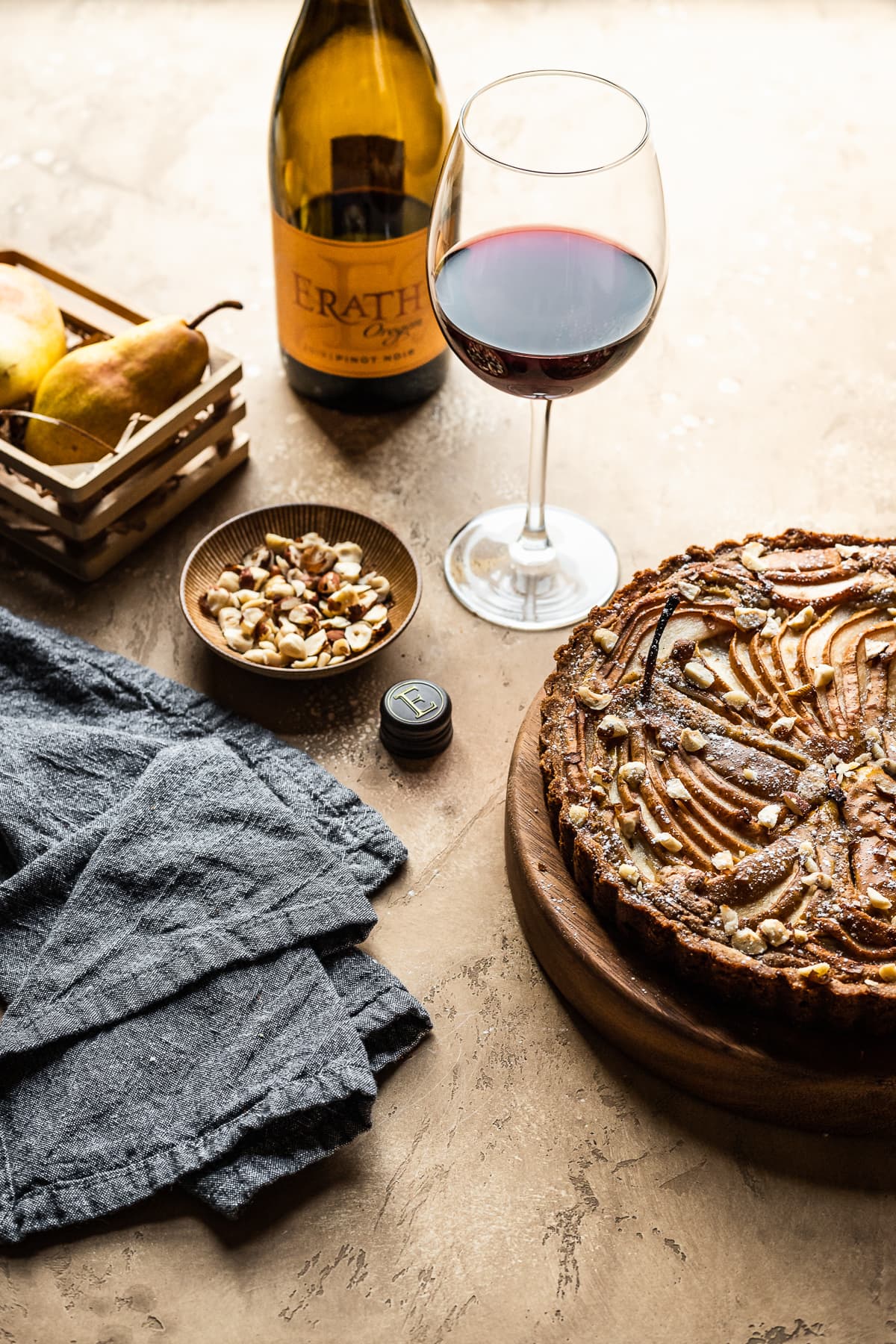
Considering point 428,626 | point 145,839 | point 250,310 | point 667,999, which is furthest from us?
point 250,310

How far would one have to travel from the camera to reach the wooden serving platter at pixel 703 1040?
3.23ft

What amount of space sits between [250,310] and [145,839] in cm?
88

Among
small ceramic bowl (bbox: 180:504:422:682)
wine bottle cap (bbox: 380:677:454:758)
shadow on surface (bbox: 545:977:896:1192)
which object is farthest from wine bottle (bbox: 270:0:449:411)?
shadow on surface (bbox: 545:977:896:1192)

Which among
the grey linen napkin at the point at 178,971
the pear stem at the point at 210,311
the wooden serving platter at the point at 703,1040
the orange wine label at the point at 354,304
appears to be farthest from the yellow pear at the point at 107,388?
the wooden serving platter at the point at 703,1040

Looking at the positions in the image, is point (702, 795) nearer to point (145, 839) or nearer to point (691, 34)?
point (145, 839)

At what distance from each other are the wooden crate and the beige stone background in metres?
0.03

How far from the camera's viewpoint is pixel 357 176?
60.4 inches

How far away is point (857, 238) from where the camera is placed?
1864 millimetres

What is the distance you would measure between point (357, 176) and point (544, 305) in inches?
18.5

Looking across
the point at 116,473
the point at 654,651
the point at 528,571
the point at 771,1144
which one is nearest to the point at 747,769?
the point at 654,651

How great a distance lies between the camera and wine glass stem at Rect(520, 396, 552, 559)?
1354 millimetres

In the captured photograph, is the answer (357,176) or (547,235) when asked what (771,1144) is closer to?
(547,235)

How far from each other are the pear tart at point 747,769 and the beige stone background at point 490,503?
0.14 metres

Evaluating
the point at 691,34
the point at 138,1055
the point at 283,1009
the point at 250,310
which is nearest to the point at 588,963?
the point at 283,1009
